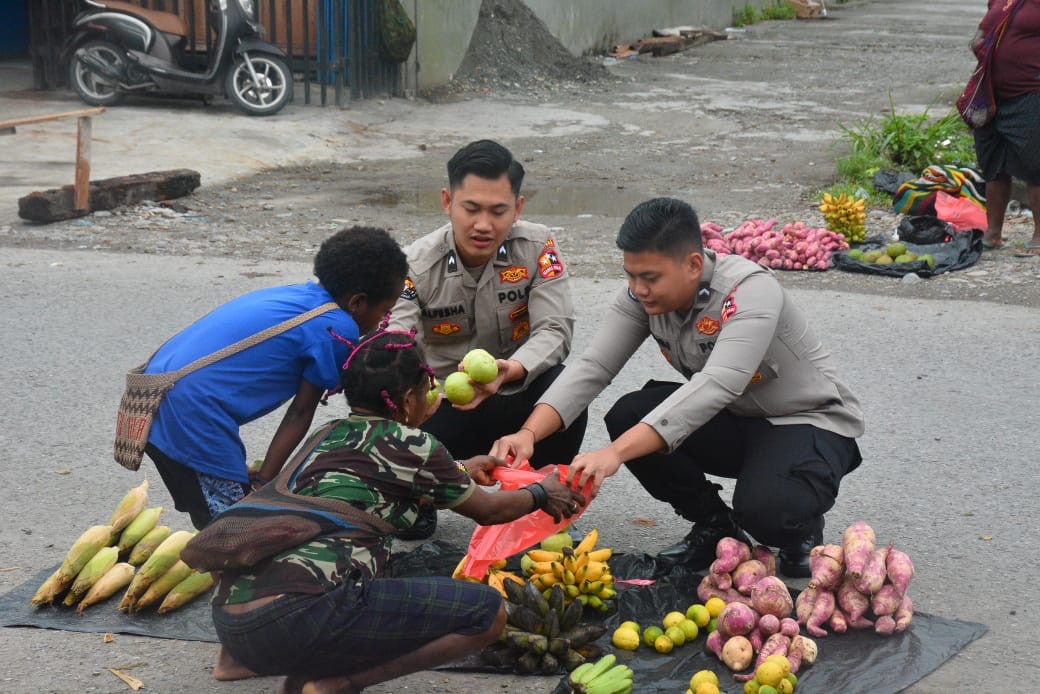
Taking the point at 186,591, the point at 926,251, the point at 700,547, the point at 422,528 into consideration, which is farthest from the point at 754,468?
the point at 926,251

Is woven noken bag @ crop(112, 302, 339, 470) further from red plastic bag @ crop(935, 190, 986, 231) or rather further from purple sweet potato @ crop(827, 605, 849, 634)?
red plastic bag @ crop(935, 190, 986, 231)

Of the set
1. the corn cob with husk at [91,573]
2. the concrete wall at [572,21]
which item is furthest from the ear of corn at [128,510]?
the concrete wall at [572,21]

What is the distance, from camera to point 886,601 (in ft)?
11.8

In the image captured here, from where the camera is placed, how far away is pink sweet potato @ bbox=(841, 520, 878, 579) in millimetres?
3559

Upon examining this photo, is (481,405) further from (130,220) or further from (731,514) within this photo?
(130,220)

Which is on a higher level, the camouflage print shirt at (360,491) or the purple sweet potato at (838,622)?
the camouflage print shirt at (360,491)

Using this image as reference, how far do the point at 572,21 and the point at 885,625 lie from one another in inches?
710

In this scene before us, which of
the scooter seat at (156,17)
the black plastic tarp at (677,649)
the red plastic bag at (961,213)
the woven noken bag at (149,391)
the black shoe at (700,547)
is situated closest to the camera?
the black plastic tarp at (677,649)

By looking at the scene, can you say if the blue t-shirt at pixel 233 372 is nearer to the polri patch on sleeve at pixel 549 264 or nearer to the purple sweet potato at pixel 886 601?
the polri patch on sleeve at pixel 549 264

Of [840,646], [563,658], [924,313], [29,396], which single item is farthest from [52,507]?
[924,313]

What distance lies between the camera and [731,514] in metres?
3.99

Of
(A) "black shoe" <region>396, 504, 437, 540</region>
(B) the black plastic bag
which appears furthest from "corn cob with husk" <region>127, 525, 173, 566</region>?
(B) the black plastic bag

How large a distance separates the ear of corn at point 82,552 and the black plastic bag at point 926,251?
19.6 ft

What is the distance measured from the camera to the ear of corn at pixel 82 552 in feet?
12.4
